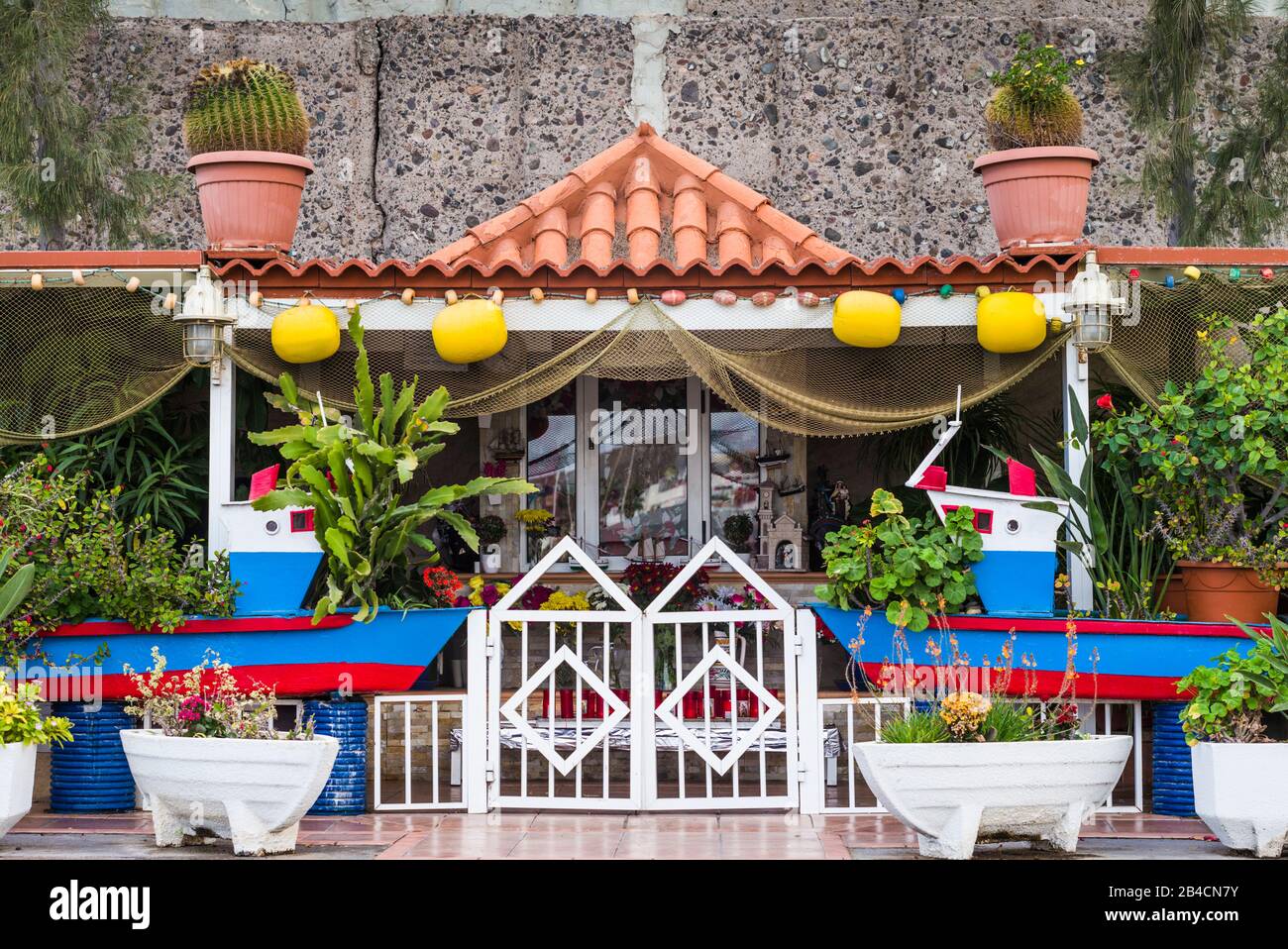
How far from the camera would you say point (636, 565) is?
1137 cm

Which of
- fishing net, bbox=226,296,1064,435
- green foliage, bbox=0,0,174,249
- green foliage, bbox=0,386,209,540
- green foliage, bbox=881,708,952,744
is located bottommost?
green foliage, bbox=881,708,952,744

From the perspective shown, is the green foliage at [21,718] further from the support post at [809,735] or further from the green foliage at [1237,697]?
the green foliage at [1237,697]

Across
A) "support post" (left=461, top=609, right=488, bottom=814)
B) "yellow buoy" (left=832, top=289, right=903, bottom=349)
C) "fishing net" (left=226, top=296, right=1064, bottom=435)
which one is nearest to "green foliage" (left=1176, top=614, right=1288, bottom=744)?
"fishing net" (left=226, top=296, right=1064, bottom=435)

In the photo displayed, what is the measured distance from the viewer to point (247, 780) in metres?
7.33

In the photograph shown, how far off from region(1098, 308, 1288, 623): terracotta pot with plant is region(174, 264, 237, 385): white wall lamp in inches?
210

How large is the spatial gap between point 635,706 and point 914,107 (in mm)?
9716

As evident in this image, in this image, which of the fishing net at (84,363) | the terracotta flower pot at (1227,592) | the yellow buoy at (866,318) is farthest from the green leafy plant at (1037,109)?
the fishing net at (84,363)

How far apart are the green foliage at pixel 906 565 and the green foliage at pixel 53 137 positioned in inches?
301

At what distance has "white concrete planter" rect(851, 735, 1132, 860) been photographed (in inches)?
279

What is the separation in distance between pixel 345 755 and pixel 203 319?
2.79 metres

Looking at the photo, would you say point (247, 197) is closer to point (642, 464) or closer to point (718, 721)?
point (642, 464)

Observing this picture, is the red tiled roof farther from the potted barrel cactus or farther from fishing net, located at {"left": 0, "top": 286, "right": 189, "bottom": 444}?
fishing net, located at {"left": 0, "top": 286, "right": 189, "bottom": 444}

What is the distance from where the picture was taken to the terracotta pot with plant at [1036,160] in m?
9.87

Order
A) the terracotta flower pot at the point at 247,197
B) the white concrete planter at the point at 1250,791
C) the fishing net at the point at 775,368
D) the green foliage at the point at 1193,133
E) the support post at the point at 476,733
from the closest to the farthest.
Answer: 1. the white concrete planter at the point at 1250,791
2. the support post at the point at 476,733
3. the fishing net at the point at 775,368
4. the terracotta flower pot at the point at 247,197
5. the green foliage at the point at 1193,133
